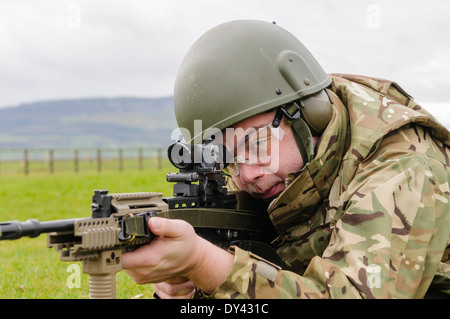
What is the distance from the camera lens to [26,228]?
2047mm

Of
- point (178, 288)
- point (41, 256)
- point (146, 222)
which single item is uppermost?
point (146, 222)

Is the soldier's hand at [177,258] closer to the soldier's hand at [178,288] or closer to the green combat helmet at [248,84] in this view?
the soldier's hand at [178,288]

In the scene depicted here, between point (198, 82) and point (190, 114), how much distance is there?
21 cm

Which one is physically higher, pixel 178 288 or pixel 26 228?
pixel 26 228

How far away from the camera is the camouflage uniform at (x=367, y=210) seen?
2535mm

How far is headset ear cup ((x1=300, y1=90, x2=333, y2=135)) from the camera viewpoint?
3244mm

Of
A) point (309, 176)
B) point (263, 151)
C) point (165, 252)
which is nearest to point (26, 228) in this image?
point (165, 252)

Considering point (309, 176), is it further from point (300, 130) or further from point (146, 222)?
A: point (146, 222)

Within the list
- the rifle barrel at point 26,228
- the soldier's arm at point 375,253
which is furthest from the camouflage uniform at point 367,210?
the rifle barrel at point 26,228

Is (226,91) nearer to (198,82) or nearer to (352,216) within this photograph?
(198,82)

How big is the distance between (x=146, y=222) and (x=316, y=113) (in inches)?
52.2

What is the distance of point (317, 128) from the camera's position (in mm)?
3260

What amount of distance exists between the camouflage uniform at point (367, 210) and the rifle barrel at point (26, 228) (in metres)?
0.89

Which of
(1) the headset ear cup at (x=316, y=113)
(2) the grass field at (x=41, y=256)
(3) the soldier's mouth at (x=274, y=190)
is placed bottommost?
(2) the grass field at (x=41, y=256)
